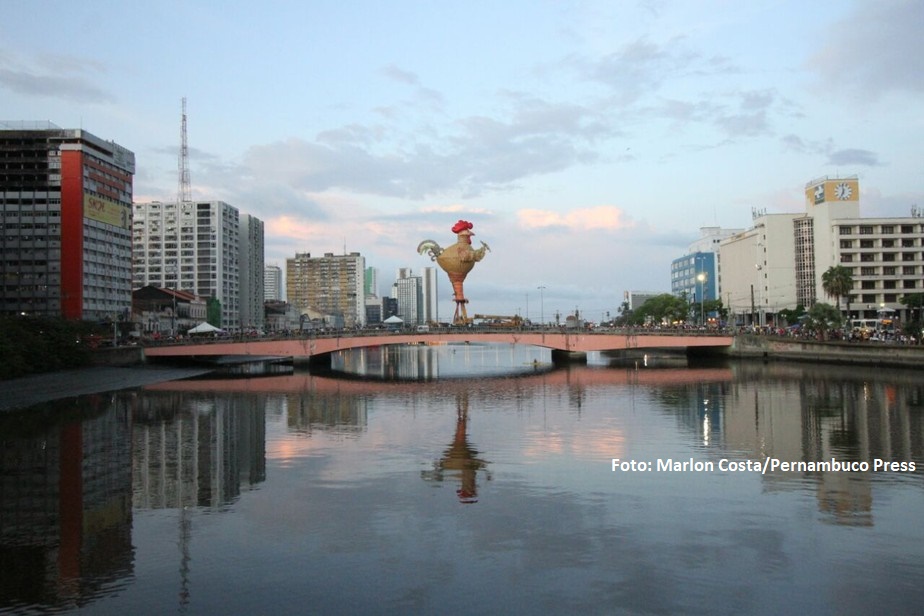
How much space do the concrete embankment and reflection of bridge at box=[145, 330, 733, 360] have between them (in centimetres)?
203

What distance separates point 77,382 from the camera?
176 ft

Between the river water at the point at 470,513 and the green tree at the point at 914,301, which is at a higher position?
the green tree at the point at 914,301

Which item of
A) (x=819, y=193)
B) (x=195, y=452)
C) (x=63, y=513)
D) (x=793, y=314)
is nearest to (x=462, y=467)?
(x=195, y=452)

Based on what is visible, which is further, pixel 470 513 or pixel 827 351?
pixel 827 351

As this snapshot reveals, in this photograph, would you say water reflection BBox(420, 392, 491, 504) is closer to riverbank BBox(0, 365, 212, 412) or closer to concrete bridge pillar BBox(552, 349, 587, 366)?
riverbank BBox(0, 365, 212, 412)

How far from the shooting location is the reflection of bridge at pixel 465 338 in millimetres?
75000

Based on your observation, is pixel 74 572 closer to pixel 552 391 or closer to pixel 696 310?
pixel 552 391

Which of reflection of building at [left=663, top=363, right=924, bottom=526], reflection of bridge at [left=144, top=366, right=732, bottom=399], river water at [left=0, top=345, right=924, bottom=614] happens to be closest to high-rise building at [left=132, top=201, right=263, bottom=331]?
reflection of bridge at [left=144, top=366, right=732, bottom=399]

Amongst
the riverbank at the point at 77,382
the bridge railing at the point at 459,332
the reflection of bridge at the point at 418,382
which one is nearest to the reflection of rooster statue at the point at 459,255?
the bridge railing at the point at 459,332

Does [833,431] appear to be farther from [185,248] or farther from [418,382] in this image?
[185,248]

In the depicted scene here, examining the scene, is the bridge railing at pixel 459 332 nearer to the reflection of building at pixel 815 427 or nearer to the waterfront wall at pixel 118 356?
the waterfront wall at pixel 118 356

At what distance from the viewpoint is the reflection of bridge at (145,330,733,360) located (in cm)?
7500

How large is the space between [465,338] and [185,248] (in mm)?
90882

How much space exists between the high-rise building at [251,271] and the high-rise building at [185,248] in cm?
1127
